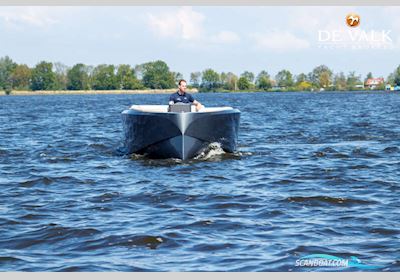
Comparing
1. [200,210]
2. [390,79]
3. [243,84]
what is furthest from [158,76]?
[200,210]

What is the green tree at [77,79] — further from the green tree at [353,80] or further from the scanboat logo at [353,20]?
the scanboat logo at [353,20]

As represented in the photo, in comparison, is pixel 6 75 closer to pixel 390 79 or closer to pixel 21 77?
pixel 21 77

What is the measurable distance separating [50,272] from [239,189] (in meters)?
5.38

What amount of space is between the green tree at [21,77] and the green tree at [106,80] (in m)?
17.3

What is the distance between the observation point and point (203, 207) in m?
10.9

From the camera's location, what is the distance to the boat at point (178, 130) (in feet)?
51.5

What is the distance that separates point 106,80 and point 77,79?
8.80 metres

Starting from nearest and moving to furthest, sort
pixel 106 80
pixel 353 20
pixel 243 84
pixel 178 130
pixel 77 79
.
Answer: pixel 178 130 < pixel 353 20 < pixel 106 80 < pixel 77 79 < pixel 243 84

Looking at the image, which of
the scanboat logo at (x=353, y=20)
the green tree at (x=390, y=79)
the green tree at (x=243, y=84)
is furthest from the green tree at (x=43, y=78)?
the scanboat logo at (x=353, y=20)

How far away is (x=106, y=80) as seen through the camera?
613 ft

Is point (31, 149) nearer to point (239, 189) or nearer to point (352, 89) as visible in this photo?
point (239, 189)

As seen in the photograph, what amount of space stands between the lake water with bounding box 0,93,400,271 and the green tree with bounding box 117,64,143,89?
166 m

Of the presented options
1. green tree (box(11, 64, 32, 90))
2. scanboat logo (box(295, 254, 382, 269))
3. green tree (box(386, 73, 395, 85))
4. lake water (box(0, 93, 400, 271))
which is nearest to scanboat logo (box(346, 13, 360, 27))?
lake water (box(0, 93, 400, 271))

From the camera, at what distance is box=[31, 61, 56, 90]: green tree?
184000mm
